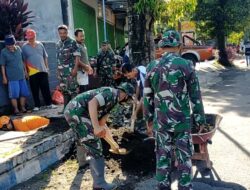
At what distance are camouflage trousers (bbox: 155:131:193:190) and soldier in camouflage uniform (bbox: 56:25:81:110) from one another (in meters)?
3.43

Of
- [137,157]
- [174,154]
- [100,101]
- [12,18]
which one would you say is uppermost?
[12,18]

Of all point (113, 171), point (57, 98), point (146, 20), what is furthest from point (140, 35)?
point (113, 171)

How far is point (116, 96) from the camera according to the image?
14.3 feet

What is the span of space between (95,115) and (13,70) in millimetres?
3999

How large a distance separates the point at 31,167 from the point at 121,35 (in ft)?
78.3

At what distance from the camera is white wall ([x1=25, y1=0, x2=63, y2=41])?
12.7m

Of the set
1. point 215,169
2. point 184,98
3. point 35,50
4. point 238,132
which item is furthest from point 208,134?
point 35,50

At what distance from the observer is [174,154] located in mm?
4074

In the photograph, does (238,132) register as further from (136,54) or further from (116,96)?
(116,96)

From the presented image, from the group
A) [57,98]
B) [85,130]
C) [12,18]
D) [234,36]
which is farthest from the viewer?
[234,36]

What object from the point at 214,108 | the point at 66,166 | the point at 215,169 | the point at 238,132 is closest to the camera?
the point at 215,169

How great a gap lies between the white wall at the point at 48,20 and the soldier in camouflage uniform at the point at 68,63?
5.82m

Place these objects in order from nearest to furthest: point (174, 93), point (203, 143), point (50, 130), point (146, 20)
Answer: point (174, 93)
point (203, 143)
point (50, 130)
point (146, 20)

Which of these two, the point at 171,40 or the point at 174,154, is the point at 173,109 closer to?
the point at 174,154
